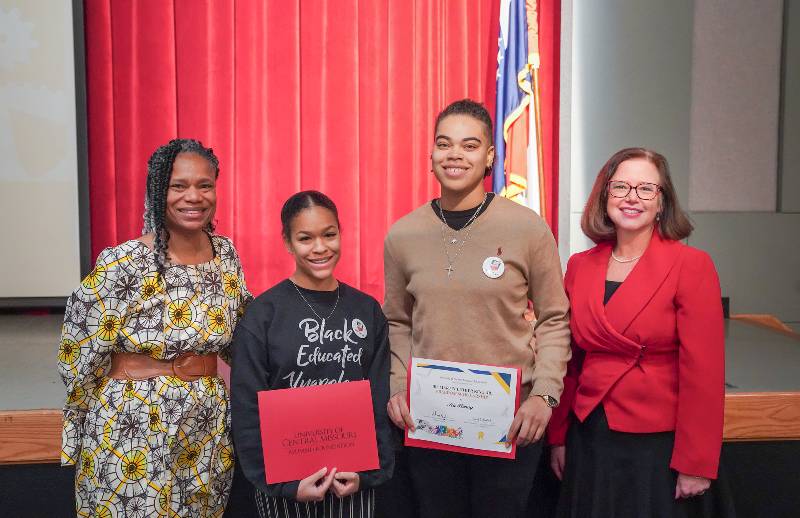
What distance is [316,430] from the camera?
144cm

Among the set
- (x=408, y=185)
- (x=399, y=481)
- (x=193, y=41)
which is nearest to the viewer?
(x=399, y=481)

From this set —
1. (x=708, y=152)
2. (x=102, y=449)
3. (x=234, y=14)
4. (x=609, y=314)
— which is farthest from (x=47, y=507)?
(x=708, y=152)

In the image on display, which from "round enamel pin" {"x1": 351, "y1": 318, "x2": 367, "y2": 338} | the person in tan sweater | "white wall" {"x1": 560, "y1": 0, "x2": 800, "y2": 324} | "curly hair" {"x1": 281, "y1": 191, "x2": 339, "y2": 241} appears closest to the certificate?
the person in tan sweater

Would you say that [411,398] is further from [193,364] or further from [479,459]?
[193,364]

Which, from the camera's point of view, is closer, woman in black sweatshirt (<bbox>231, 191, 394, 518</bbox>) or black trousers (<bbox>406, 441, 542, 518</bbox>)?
woman in black sweatshirt (<bbox>231, 191, 394, 518</bbox>)

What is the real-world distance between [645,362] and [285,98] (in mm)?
3338

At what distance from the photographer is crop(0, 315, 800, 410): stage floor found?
236cm

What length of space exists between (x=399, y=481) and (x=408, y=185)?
8.99 feet

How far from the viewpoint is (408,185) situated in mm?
4465

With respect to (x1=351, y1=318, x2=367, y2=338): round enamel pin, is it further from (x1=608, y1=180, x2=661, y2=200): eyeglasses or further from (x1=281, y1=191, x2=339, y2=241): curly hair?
(x1=608, y1=180, x2=661, y2=200): eyeglasses

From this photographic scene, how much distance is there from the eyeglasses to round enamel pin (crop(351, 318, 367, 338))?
0.69 meters

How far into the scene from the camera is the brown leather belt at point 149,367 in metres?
1.51

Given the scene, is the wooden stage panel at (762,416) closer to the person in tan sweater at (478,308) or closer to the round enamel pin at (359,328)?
the person in tan sweater at (478,308)

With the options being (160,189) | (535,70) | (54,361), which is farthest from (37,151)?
(535,70)
